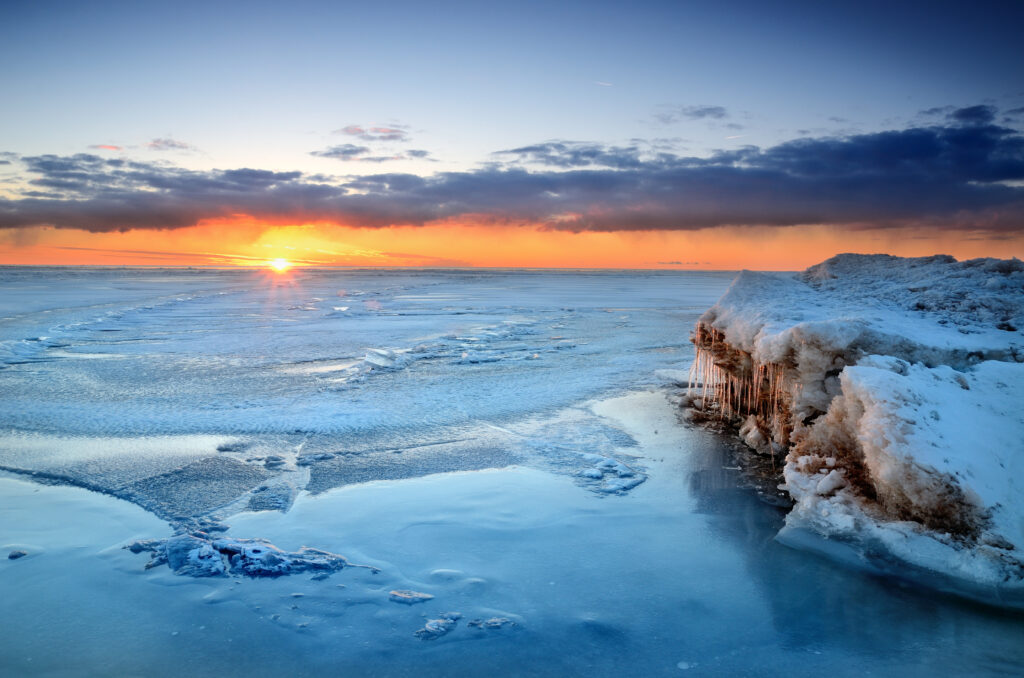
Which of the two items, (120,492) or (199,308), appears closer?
(120,492)

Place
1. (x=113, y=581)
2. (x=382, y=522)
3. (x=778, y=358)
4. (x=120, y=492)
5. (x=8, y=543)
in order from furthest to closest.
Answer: (x=778, y=358) < (x=120, y=492) < (x=382, y=522) < (x=8, y=543) < (x=113, y=581)

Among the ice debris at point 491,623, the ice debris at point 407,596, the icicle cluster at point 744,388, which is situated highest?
the icicle cluster at point 744,388

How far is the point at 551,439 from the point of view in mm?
6613

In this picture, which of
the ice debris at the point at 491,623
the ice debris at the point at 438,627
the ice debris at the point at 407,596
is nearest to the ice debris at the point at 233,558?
the ice debris at the point at 407,596

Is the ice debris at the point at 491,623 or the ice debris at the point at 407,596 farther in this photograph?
the ice debris at the point at 407,596

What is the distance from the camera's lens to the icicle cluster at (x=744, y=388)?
6027 mm

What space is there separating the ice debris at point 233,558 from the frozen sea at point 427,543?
8cm

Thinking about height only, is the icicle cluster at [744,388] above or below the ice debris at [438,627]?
above

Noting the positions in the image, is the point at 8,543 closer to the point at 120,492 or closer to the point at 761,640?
the point at 120,492

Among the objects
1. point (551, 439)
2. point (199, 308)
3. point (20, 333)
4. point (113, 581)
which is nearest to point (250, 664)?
point (113, 581)

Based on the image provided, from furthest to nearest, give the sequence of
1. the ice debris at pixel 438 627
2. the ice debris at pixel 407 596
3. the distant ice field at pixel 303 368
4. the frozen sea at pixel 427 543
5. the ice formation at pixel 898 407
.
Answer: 1. the distant ice field at pixel 303 368
2. the ice formation at pixel 898 407
3. the ice debris at pixel 407 596
4. the ice debris at pixel 438 627
5. the frozen sea at pixel 427 543

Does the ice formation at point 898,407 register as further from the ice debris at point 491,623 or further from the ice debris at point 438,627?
the ice debris at point 438,627

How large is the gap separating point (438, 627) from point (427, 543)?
98 cm

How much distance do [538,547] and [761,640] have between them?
1.49 metres
